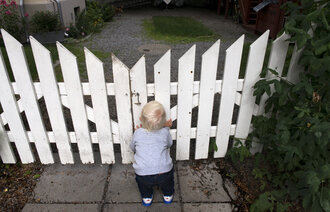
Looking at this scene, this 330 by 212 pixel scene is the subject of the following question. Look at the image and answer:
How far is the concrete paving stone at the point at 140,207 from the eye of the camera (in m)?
2.21

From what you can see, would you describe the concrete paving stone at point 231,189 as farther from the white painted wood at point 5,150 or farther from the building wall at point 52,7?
the building wall at point 52,7

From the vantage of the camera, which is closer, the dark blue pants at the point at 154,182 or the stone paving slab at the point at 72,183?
the dark blue pants at the point at 154,182

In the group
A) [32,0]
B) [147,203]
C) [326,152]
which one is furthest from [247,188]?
[32,0]

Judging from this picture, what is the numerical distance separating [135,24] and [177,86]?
28.8ft

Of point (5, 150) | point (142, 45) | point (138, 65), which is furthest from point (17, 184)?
point (142, 45)

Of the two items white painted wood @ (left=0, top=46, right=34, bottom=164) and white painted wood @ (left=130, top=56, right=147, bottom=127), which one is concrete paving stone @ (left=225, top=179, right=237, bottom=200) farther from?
white painted wood @ (left=0, top=46, right=34, bottom=164)

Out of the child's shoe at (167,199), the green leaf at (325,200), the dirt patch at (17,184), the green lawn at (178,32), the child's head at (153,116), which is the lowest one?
the green lawn at (178,32)

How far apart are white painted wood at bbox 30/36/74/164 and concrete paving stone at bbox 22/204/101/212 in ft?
1.73

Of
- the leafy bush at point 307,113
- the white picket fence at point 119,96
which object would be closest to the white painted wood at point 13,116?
the white picket fence at point 119,96

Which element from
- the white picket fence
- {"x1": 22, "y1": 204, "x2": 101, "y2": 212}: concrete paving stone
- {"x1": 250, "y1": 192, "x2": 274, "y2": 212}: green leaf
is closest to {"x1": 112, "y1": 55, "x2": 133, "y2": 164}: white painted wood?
the white picket fence

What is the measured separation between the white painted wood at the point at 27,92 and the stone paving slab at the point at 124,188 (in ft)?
2.39

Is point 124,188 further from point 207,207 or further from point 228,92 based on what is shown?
point 228,92

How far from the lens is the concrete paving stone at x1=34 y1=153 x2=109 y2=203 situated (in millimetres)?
2334

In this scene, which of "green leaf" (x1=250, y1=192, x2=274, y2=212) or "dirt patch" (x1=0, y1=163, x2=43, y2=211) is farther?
"dirt patch" (x1=0, y1=163, x2=43, y2=211)
